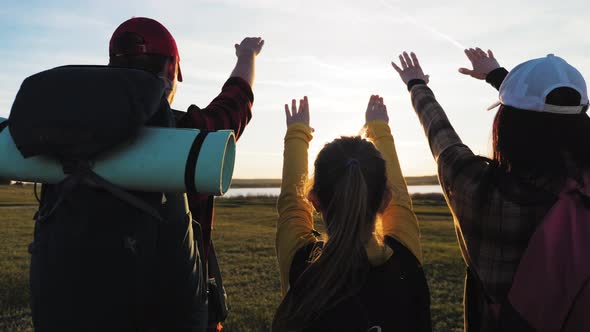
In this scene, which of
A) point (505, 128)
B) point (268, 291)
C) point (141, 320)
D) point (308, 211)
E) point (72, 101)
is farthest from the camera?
point (268, 291)

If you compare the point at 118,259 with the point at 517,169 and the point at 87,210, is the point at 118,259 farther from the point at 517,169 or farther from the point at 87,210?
→ the point at 517,169

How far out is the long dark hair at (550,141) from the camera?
2.01 m

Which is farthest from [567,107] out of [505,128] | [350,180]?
[350,180]

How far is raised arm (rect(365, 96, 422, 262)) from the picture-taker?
7.88 feet

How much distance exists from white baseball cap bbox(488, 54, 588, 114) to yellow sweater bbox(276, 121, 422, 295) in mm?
721

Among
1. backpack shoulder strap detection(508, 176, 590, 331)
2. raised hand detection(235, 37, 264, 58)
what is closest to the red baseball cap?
raised hand detection(235, 37, 264, 58)

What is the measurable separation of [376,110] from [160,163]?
5.74 feet

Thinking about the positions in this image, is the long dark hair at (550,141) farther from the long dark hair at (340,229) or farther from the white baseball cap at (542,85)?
Result: the long dark hair at (340,229)

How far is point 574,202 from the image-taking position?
1.95 meters

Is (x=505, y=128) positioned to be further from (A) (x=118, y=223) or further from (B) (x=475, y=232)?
(A) (x=118, y=223)

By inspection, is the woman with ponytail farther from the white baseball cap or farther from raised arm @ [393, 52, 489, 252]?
the white baseball cap

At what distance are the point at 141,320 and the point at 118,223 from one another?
40 centimetres

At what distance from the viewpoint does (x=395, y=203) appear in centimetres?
259

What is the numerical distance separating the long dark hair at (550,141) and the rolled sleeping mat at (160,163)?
1.16 metres
